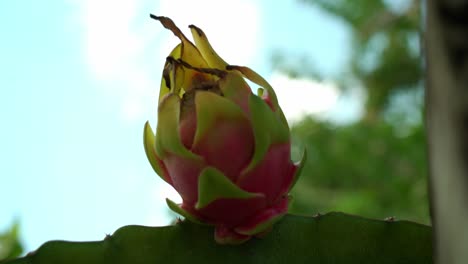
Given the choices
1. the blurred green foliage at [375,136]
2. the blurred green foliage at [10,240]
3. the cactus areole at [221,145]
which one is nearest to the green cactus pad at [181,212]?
the cactus areole at [221,145]

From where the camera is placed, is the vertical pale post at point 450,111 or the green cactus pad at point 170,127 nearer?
the vertical pale post at point 450,111

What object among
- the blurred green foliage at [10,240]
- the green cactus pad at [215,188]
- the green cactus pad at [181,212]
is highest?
the green cactus pad at [215,188]

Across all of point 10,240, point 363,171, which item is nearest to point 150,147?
point 10,240

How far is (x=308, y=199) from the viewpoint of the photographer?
4.05 metres

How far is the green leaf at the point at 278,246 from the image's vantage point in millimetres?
460

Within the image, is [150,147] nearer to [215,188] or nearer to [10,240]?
[215,188]

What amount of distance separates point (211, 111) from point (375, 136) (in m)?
3.76

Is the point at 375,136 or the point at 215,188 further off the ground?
the point at 375,136

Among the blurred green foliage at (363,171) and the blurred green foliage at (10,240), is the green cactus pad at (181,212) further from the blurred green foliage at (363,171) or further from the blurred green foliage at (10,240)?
the blurred green foliage at (363,171)

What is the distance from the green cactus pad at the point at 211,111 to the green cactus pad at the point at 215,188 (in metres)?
0.02

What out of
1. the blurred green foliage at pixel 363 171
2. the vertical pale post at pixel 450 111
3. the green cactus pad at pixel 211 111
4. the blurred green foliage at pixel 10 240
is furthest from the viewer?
the blurred green foliage at pixel 363 171

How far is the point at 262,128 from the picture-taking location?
0.40 meters

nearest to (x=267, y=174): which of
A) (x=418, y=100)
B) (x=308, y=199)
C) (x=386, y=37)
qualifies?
(x=308, y=199)

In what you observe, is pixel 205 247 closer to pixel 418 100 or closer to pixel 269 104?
pixel 269 104
